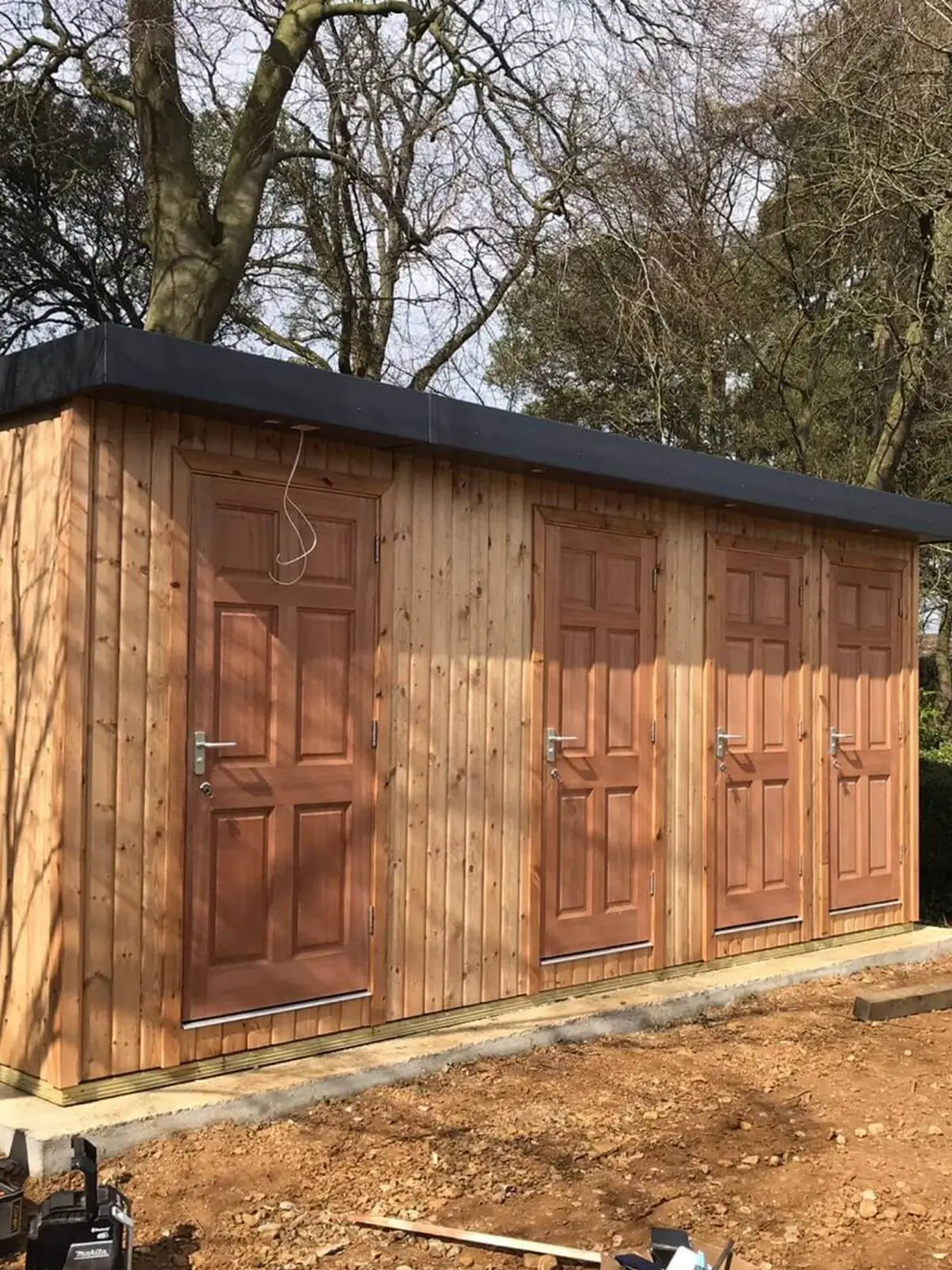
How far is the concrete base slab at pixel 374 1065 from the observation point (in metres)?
4.30

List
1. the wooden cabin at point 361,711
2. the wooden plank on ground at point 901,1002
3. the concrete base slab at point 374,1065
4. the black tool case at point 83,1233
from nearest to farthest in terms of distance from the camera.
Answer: the black tool case at point 83,1233, the concrete base slab at point 374,1065, the wooden cabin at point 361,711, the wooden plank on ground at point 901,1002

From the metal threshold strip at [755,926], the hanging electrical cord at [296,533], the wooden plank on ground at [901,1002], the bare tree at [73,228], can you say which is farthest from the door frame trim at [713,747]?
the bare tree at [73,228]

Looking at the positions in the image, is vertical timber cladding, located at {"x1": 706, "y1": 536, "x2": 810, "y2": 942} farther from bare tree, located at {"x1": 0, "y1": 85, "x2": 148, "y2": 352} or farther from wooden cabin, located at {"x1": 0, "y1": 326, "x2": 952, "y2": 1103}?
bare tree, located at {"x1": 0, "y1": 85, "x2": 148, "y2": 352}

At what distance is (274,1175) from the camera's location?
14.0 ft

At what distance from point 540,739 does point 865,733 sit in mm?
2884

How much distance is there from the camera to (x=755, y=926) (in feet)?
23.9

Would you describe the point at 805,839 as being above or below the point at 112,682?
below

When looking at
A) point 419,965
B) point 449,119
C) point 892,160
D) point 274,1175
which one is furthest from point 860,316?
point 274,1175

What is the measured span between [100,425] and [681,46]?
282 inches

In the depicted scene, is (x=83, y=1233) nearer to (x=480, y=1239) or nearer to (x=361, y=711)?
(x=480, y=1239)

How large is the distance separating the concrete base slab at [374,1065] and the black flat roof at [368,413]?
99.4 inches

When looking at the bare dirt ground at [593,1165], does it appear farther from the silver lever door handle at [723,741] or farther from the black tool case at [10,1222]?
the silver lever door handle at [723,741]

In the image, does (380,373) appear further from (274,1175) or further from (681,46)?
(274,1175)

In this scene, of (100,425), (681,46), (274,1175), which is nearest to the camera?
(274,1175)
